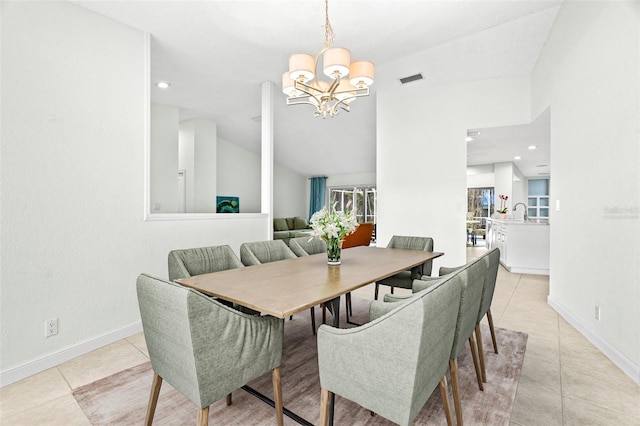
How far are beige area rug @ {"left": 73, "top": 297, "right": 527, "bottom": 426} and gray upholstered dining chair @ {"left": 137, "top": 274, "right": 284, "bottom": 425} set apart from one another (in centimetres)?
29

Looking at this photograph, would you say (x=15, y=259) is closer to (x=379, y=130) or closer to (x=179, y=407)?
(x=179, y=407)

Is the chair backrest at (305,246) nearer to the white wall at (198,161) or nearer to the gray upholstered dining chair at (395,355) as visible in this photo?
the gray upholstered dining chair at (395,355)

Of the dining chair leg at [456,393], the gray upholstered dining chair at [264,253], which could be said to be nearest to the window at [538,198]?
the gray upholstered dining chair at [264,253]

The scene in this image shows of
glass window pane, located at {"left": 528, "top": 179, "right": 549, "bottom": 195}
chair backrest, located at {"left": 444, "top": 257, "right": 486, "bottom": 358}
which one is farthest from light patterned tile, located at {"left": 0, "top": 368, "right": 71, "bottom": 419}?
glass window pane, located at {"left": 528, "top": 179, "right": 549, "bottom": 195}

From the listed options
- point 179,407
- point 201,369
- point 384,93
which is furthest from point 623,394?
point 384,93

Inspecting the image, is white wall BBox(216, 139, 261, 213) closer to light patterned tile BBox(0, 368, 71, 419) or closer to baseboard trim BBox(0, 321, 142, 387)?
baseboard trim BBox(0, 321, 142, 387)

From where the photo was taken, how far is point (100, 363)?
7.47 ft

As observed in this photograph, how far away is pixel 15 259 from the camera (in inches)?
83.3

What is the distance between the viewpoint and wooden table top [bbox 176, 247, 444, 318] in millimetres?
1442

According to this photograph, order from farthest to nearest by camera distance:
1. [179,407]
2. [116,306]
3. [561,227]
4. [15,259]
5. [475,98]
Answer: [475,98]
[561,227]
[116,306]
[15,259]
[179,407]

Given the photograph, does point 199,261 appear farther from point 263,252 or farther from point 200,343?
point 200,343

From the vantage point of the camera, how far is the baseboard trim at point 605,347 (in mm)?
2018

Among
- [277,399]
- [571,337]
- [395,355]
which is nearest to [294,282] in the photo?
[277,399]

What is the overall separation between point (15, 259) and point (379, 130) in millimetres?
4456
